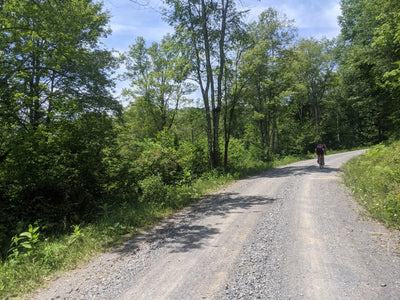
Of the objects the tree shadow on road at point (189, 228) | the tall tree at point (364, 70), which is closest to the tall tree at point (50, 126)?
the tree shadow on road at point (189, 228)

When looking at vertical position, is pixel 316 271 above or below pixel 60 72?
below

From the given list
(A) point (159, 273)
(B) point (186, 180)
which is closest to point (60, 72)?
(B) point (186, 180)

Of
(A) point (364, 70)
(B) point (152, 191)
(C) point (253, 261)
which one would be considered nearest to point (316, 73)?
(A) point (364, 70)

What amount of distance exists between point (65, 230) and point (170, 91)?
936 inches

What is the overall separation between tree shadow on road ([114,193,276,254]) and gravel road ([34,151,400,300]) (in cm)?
2

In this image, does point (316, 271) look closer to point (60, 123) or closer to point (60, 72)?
Result: point (60, 123)

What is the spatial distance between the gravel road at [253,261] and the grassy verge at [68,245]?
336 millimetres

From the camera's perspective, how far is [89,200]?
7195 millimetres

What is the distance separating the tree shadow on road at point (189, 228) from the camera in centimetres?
446

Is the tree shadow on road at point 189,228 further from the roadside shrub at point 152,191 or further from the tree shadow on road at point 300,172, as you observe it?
the tree shadow on road at point 300,172

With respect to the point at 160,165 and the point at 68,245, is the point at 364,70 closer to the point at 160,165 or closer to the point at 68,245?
the point at 160,165

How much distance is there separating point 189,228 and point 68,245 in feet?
8.61

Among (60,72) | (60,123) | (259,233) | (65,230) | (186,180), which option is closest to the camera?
(259,233)

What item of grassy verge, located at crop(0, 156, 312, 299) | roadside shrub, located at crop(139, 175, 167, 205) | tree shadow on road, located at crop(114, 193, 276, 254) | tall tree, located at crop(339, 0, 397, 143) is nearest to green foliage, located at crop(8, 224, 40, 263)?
grassy verge, located at crop(0, 156, 312, 299)
